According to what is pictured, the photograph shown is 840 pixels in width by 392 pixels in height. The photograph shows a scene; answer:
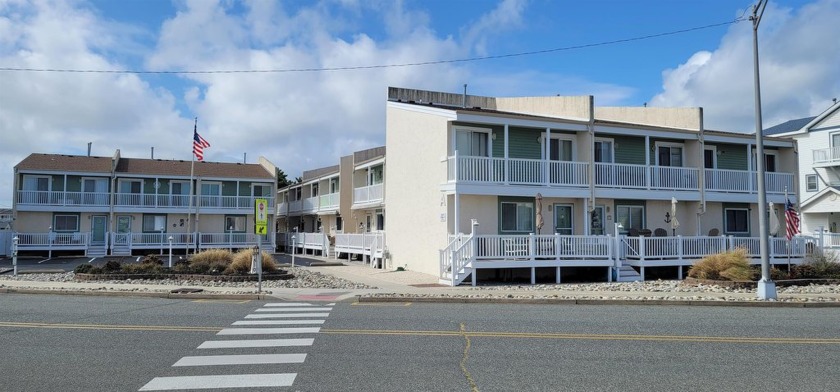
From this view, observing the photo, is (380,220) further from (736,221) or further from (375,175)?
(736,221)

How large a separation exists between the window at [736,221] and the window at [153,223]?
33887 millimetres

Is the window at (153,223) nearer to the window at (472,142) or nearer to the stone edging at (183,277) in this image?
the stone edging at (183,277)

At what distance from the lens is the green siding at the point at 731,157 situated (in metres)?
27.5

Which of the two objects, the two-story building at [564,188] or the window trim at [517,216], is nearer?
the two-story building at [564,188]

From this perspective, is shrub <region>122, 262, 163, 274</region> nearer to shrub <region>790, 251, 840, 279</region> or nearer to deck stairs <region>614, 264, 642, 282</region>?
deck stairs <region>614, 264, 642, 282</region>

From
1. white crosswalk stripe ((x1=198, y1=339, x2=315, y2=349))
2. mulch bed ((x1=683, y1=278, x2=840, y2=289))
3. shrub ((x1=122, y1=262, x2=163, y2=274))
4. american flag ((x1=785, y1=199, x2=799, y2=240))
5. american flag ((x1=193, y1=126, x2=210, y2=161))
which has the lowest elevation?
white crosswalk stripe ((x1=198, y1=339, x2=315, y2=349))

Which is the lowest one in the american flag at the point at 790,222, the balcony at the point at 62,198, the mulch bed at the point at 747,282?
the mulch bed at the point at 747,282

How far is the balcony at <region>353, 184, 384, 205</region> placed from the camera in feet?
105

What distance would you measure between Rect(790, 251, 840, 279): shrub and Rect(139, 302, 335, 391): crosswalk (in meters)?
16.8

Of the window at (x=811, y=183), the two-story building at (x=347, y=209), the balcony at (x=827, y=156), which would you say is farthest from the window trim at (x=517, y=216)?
the window at (x=811, y=183)

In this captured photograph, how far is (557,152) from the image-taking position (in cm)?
2456

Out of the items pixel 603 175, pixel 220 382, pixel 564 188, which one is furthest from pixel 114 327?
pixel 603 175

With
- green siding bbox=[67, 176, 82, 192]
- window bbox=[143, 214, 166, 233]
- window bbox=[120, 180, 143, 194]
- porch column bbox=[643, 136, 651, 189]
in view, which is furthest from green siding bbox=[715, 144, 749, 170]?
green siding bbox=[67, 176, 82, 192]

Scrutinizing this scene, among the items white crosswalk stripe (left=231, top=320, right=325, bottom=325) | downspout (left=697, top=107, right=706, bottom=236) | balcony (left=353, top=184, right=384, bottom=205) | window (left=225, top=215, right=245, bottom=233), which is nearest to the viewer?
white crosswalk stripe (left=231, top=320, right=325, bottom=325)
